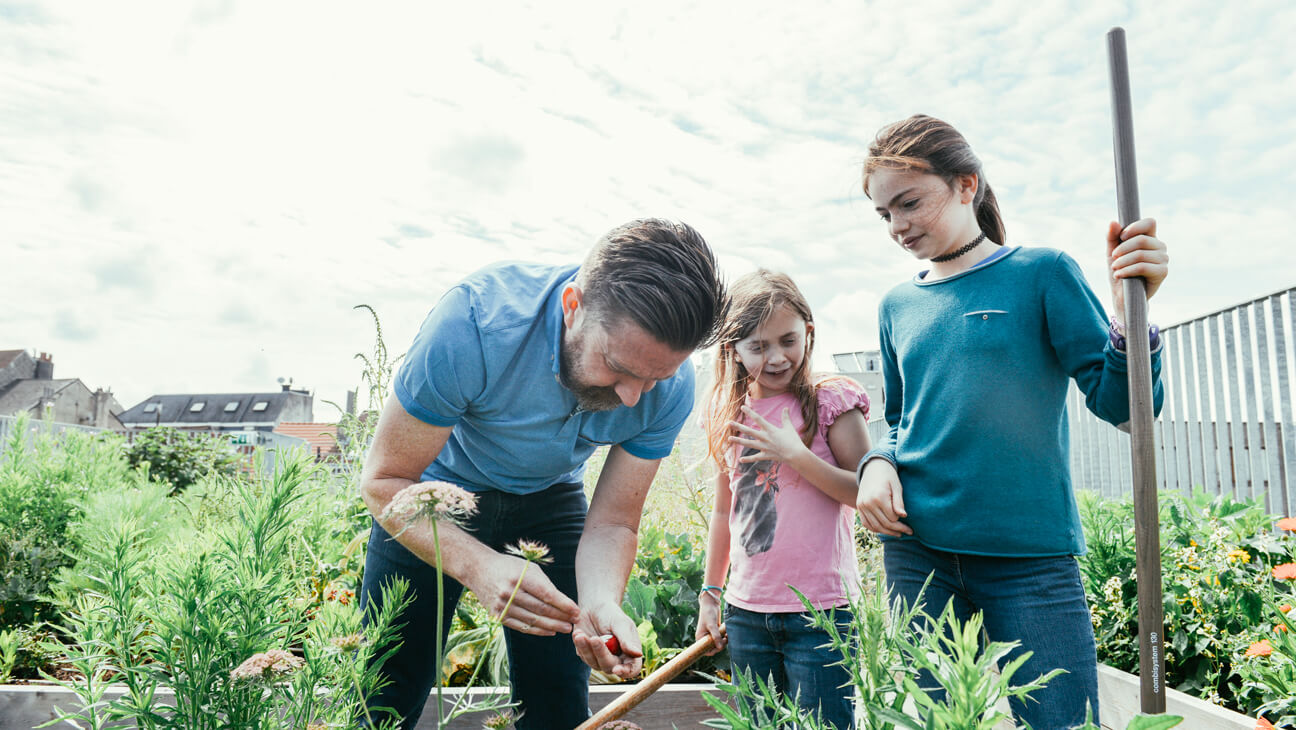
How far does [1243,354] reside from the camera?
541cm

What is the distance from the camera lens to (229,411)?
45031 millimetres

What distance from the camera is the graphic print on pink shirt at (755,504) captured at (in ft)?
6.77

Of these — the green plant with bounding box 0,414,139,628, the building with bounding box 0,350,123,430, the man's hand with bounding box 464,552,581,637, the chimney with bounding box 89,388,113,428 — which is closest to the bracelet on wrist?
the man's hand with bounding box 464,552,581,637

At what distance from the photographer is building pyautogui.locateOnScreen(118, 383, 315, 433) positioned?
43.4m

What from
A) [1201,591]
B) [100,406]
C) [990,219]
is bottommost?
[1201,591]

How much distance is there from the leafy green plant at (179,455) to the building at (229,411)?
120 feet

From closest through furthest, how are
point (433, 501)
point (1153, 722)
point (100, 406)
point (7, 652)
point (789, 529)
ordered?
point (1153, 722)
point (433, 501)
point (789, 529)
point (7, 652)
point (100, 406)

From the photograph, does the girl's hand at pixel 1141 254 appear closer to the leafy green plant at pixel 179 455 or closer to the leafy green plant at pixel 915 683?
the leafy green plant at pixel 915 683

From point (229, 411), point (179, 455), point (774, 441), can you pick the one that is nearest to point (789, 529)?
point (774, 441)

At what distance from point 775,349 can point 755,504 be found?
1.46 feet

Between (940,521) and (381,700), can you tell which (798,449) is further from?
(381,700)

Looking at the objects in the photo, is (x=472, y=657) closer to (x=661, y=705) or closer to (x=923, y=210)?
(x=661, y=705)

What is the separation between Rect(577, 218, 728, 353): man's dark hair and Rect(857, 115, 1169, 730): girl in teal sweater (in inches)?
20.8

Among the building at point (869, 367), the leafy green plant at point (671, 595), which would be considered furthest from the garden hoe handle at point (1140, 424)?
the building at point (869, 367)
